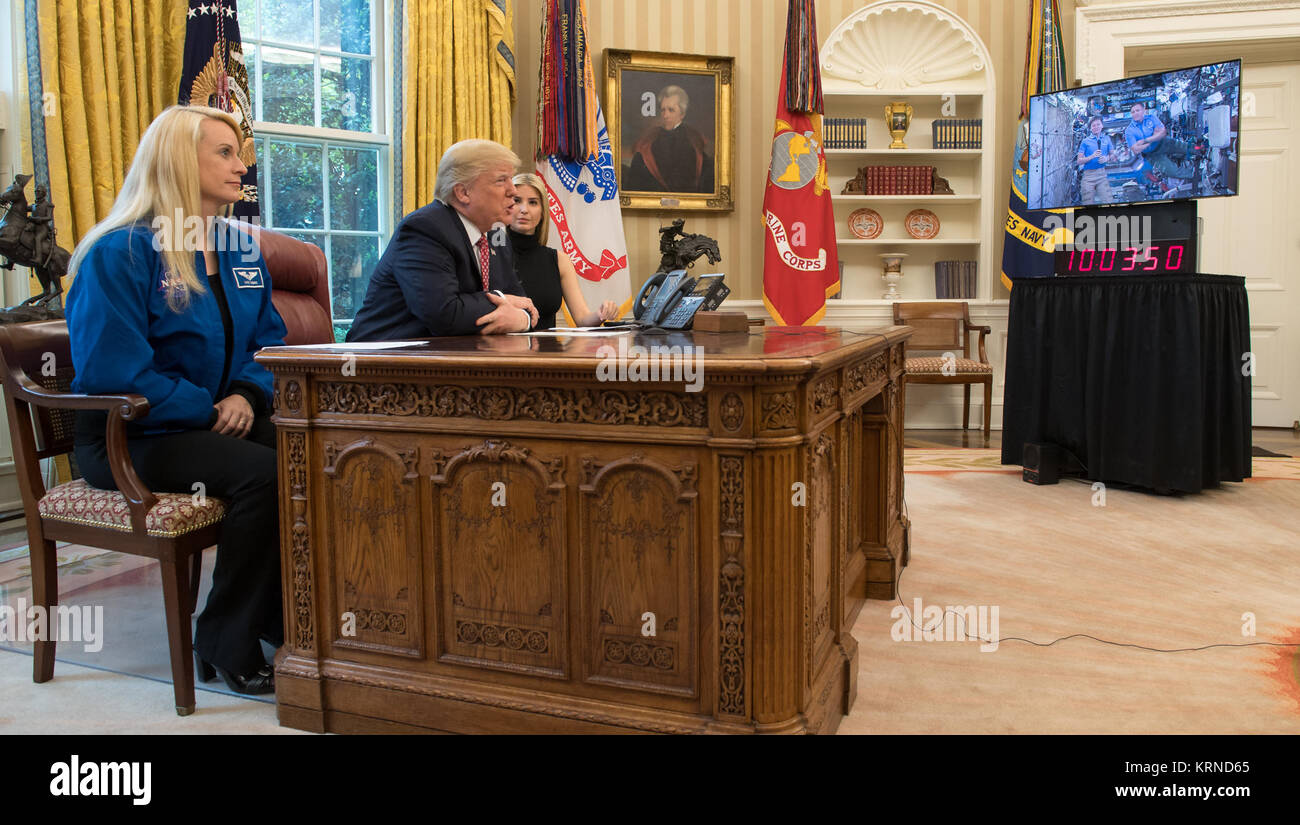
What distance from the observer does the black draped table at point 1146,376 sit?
4328 millimetres

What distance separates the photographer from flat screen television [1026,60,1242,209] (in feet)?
14.2

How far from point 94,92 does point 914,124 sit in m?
5.06

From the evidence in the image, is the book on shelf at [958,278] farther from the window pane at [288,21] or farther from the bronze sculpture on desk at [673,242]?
the window pane at [288,21]

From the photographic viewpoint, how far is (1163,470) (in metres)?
4.39

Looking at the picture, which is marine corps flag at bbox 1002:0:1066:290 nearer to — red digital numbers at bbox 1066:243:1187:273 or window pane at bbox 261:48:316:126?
red digital numbers at bbox 1066:243:1187:273

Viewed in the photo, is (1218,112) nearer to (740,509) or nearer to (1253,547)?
(1253,547)

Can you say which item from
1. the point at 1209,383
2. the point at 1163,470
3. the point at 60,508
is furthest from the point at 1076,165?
the point at 60,508

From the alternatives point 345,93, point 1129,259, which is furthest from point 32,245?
point 1129,259

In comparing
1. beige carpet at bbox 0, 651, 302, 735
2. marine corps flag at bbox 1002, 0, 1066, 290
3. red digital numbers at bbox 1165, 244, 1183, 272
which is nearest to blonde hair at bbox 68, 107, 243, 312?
beige carpet at bbox 0, 651, 302, 735

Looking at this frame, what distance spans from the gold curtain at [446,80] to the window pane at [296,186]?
1.45 ft

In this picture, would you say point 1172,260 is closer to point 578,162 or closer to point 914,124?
point 914,124

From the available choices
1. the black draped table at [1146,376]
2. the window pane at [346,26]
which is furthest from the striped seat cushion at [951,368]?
the window pane at [346,26]

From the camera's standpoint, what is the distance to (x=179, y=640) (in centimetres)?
207

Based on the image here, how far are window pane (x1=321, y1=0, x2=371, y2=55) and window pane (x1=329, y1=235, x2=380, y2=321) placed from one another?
101 cm
